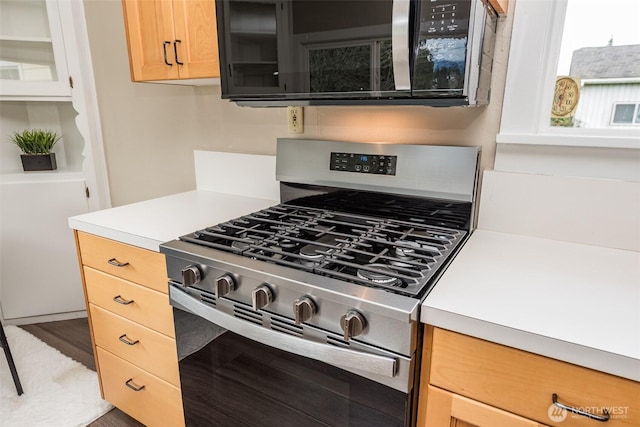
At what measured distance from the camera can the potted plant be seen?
220 cm

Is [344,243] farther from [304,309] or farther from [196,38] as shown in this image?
[196,38]

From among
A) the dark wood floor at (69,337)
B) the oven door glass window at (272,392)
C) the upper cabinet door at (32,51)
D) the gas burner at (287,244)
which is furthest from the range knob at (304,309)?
the upper cabinet door at (32,51)

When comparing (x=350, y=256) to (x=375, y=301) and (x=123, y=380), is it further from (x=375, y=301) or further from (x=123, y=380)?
→ (x=123, y=380)

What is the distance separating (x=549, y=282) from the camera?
2.87 feet

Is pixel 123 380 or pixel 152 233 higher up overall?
pixel 152 233

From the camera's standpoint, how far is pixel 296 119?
155 cm

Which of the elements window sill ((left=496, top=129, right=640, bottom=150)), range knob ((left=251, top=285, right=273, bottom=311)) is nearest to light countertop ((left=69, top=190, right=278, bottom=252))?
range knob ((left=251, top=285, right=273, bottom=311))

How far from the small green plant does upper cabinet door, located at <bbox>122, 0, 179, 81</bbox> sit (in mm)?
1143

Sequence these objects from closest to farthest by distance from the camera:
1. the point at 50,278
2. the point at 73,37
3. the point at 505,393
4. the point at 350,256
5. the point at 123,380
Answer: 1. the point at 505,393
2. the point at 350,256
3. the point at 123,380
4. the point at 73,37
5. the point at 50,278

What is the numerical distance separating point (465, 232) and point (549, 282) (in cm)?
34

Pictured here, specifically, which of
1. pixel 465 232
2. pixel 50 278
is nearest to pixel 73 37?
pixel 50 278

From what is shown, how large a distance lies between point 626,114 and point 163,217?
4.86 feet

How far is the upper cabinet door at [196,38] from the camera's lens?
130 cm

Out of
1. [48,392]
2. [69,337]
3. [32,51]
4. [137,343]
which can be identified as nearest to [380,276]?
[137,343]
